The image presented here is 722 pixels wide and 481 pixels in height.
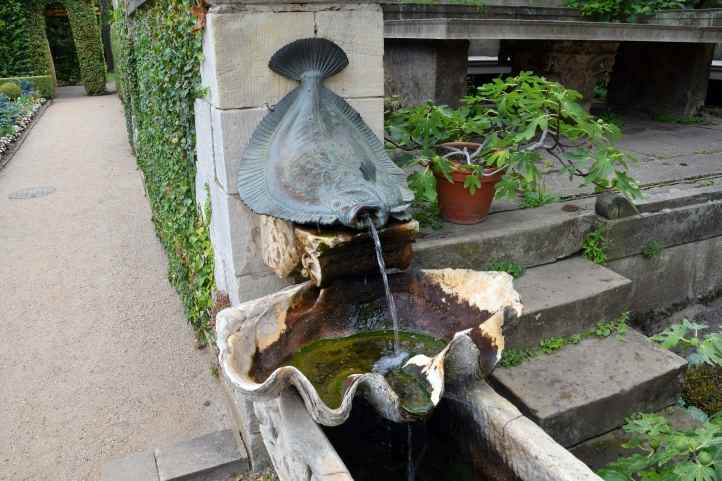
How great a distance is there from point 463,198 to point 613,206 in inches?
37.8

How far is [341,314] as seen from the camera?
7.57ft

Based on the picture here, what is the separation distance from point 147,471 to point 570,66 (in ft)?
17.7

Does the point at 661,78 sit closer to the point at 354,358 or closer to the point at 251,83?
the point at 251,83

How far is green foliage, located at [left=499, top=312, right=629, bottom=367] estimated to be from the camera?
2.86m

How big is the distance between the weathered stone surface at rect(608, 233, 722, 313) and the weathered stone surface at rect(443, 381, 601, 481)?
2.03 m

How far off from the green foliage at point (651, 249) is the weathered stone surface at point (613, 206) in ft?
1.09

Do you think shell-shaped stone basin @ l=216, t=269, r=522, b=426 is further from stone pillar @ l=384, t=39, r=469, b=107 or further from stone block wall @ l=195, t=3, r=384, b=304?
stone pillar @ l=384, t=39, r=469, b=107

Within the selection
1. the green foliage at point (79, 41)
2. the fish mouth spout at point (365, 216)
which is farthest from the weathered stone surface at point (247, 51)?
the green foliage at point (79, 41)

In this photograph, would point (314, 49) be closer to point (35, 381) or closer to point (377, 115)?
point (377, 115)

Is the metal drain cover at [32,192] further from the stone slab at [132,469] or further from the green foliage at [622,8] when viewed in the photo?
the green foliage at [622,8]

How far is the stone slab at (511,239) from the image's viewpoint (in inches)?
119

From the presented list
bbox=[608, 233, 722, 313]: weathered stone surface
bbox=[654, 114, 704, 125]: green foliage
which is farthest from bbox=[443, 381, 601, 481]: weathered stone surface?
bbox=[654, 114, 704, 125]: green foliage

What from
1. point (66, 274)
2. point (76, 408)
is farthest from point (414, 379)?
point (66, 274)

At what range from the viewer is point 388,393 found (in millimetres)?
1666
